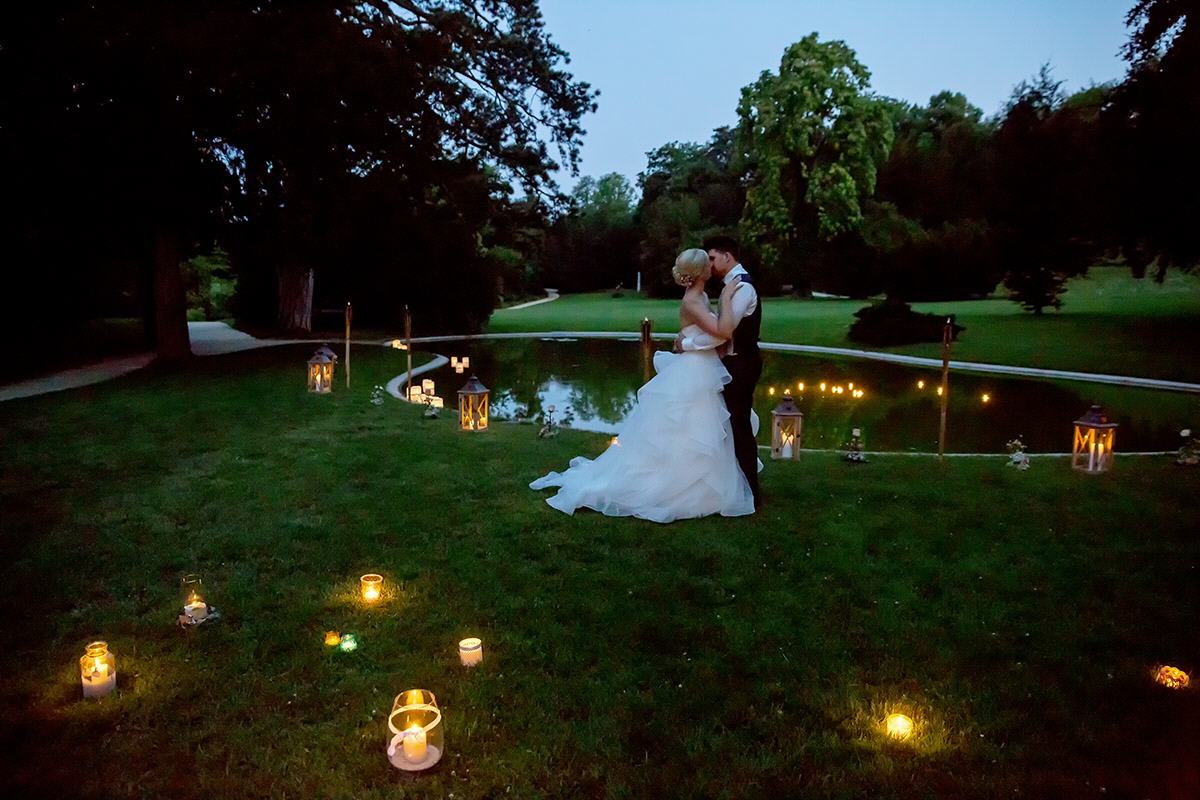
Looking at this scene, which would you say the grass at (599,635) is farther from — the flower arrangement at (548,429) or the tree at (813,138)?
the tree at (813,138)

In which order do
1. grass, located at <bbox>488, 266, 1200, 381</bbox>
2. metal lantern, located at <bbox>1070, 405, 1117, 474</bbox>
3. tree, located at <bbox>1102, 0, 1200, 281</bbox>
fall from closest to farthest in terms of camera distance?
metal lantern, located at <bbox>1070, 405, 1117, 474</bbox>
tree, located at <bbox>1102, 0, 1200, 281</bbox>
grass, located at <bbox>488, 266, 1200, 381</bbox>

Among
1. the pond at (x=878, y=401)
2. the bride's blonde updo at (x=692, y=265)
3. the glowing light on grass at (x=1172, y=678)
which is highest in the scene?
the bride's blonde updo at (x=692, y=265)

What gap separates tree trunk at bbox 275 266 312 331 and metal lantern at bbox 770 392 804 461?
67.9ft

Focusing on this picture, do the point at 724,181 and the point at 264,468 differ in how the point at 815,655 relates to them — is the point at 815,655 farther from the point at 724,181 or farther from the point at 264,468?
the point at 724,181

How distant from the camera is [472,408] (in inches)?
361

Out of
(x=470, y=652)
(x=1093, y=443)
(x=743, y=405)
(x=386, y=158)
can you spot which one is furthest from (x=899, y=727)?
(x=386, y=158)

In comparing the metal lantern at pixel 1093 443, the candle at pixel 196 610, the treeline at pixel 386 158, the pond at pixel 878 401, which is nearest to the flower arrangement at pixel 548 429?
the pond at pixel 878 401

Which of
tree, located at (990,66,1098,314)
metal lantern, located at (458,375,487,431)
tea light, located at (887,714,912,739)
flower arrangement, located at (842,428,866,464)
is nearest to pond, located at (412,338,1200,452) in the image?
metal lantern, located at (458,375,487,431)

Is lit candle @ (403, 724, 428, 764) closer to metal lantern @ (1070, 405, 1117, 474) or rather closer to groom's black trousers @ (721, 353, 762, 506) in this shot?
groom's black trousers @ (721, 353, 762, 506)

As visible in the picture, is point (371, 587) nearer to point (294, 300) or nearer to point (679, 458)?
point (679, 458)

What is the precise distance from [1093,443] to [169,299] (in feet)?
52.5

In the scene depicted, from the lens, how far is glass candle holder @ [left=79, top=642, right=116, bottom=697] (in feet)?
11.1

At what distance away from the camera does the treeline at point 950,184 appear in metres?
17.3

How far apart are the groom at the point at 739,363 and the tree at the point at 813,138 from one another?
26.5 meters
